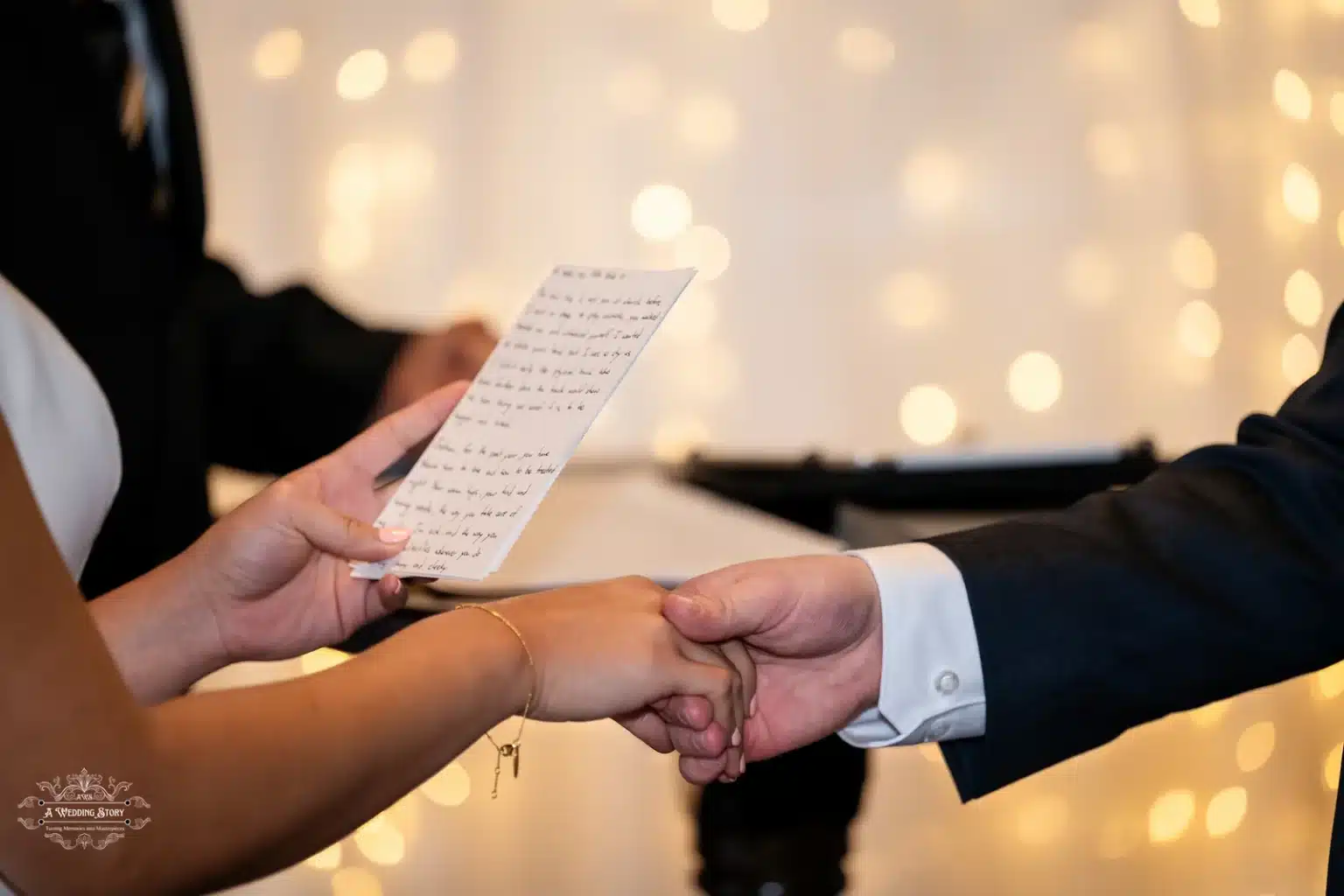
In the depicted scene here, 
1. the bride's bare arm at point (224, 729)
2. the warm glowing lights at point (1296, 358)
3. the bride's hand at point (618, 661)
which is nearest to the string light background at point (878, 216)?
the warm glowing lights at point (1296, 358)

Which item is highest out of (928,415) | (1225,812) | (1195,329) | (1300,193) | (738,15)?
(738,15)

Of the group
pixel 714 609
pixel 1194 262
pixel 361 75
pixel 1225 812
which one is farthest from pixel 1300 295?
pixel 714 609

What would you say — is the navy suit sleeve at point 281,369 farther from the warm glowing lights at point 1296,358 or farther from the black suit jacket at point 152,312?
the warm glowing lights at point 1296,358

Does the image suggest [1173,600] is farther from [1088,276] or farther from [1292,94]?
[1292,94]

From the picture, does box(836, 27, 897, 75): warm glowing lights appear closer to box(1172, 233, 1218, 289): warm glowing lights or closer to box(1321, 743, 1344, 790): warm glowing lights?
box(1172, 233, 1218, 289): warm glowing lights

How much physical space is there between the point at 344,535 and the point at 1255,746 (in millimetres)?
1955

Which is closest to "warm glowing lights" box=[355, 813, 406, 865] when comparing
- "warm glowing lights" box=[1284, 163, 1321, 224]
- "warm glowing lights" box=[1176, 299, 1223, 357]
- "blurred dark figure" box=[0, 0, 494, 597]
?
"blurred dark figure" box=[0, 0, 494, 597]

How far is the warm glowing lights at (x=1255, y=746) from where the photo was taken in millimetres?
2275

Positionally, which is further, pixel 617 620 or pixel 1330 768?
pixel 1330 768

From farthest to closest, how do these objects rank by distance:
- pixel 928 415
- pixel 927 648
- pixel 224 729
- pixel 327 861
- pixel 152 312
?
pixel 928 415 < pixel 327 861 < pixel 152 312 < pixel 927 648 < pixel 224 729

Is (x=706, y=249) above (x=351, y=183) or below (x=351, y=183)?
below

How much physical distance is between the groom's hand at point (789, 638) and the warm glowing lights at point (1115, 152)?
5.10 ft

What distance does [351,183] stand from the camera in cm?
223

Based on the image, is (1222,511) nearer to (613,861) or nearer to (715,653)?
(715,653)
